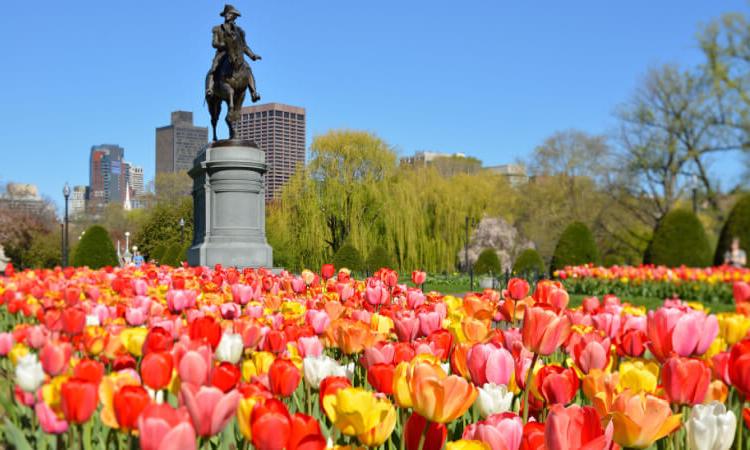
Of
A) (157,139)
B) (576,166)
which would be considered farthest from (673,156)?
(157,139)

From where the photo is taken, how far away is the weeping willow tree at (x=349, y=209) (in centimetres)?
2914

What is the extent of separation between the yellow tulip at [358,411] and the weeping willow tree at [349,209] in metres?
27.4

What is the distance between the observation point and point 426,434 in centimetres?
154

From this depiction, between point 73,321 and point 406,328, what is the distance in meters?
1.59

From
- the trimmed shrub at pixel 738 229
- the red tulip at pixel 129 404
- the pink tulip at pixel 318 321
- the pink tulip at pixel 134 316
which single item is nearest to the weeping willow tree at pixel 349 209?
the trimmed shrub at pixel 738 229

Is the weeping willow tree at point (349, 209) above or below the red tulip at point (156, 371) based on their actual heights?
above

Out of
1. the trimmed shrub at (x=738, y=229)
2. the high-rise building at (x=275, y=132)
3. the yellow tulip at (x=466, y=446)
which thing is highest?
the high-rise building at (x=275, y=132)

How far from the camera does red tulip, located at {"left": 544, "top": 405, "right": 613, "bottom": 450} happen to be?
1205 mm

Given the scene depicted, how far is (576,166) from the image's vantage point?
42531 millimetres

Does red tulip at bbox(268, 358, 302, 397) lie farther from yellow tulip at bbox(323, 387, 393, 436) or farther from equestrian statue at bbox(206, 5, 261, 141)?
equestrian statue at bbox(206, 5, 261, 141)

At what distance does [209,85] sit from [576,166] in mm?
31068

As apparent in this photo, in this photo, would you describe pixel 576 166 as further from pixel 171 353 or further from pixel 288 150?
pixel 171 353

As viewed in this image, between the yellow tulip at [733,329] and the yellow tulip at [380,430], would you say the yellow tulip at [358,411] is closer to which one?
the yellow tulip at [380,430]

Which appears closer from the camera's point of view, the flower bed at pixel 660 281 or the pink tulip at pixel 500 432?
the pink tulip at pixel 500 432
